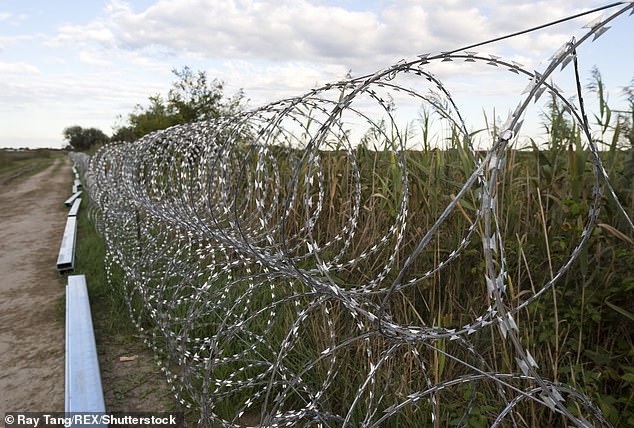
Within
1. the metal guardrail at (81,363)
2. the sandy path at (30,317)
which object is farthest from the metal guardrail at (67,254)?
the metal guardrail at (81,363)

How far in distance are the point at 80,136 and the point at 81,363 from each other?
69.2 metres

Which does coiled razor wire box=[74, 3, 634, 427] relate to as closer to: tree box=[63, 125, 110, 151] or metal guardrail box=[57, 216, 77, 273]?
metal guardrail box=[57, 216, 77, 273]

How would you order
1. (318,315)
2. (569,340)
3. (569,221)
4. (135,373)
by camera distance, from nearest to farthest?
(569,340) → (569,221) → (318,315) → (135,373)

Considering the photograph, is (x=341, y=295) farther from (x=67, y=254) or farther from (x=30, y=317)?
(x=67, y=254)

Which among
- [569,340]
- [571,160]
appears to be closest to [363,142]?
[571,160]

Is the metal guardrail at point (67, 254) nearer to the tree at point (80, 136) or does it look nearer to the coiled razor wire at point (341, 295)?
the coiled razor wire at point (341, 295)

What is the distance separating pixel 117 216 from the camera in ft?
21.6

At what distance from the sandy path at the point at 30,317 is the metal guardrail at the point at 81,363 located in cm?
22

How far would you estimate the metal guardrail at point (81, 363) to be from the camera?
2.92 meters

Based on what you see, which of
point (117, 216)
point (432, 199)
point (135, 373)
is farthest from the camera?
point (117, 216)

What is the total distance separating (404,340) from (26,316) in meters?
4.58

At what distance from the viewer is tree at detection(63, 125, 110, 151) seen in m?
64.4

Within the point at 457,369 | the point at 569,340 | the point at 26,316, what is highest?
the point at 569,340

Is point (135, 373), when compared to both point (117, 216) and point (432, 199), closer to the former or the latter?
point (432, 199)
